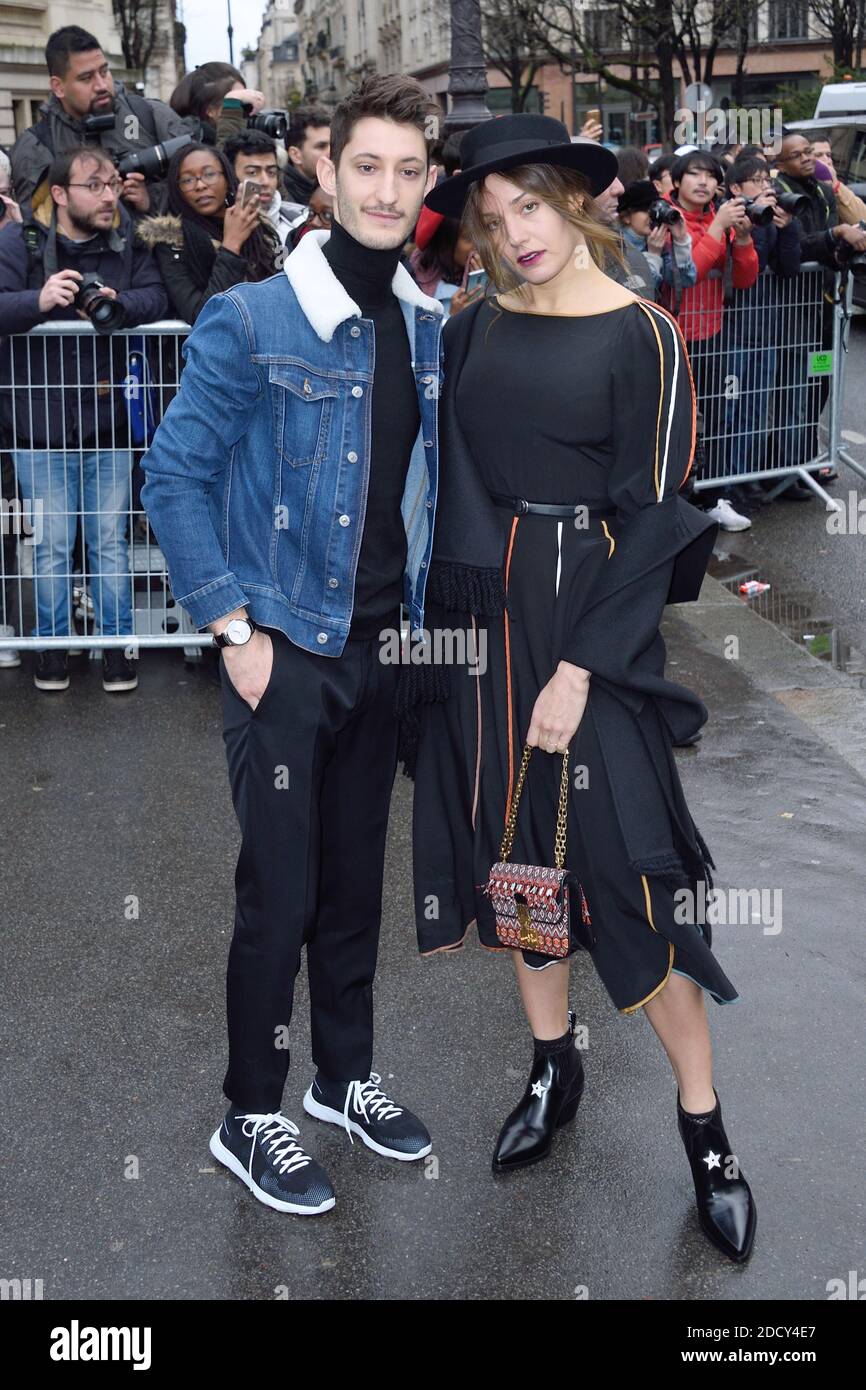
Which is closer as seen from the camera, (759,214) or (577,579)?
(577,579)

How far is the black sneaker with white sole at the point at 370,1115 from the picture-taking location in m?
3.56

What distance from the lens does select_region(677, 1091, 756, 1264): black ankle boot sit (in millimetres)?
3184

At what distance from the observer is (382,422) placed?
3.22 metres

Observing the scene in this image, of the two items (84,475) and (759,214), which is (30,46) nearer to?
(759,214)

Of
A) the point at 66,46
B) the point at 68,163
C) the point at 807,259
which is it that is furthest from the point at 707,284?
the point at 68,163

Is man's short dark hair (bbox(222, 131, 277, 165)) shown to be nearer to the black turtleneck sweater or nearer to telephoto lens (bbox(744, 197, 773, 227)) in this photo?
telephoto lens (bbox(744, 197, 773, 227))

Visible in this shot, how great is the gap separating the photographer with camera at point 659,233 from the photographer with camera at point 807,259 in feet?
3.44

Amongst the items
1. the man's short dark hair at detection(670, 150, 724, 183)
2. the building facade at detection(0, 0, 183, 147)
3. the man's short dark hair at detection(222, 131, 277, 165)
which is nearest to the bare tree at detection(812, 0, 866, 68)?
the building facade at detection(0, 0, 183, 147)

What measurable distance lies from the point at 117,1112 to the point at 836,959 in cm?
194

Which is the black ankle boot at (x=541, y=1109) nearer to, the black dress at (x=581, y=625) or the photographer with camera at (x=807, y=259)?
the black dress at (x=581, y=625)

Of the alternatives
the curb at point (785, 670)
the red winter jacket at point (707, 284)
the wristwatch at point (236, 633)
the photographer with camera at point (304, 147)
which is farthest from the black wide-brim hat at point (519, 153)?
the red winter jacket at point (707, 284)

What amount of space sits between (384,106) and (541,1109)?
2.10 m

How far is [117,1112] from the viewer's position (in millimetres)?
3732

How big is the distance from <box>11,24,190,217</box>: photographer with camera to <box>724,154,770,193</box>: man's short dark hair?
3.43 meters
